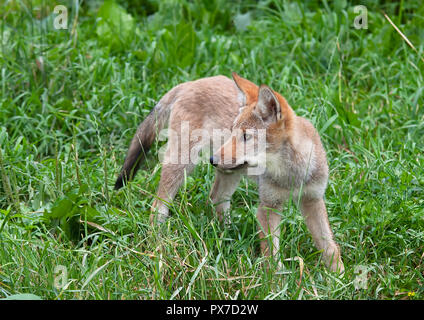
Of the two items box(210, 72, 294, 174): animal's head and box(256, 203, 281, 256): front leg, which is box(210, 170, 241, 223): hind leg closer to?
box(256, 203, 281, 256): front leg

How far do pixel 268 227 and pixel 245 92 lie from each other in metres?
0.95

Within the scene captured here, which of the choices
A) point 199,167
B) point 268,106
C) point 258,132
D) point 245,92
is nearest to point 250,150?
point 258,132

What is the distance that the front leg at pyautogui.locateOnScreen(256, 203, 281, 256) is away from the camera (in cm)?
419

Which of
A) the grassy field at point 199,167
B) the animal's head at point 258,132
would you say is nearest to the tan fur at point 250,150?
the animal's head at point 258,132

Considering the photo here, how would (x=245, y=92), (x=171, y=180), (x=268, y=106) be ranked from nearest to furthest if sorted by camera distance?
1. (x=268, y=106)
2. (x=245, y=92)
3. (x=171, y=180)

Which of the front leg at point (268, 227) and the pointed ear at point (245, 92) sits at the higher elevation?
the pointed ear at point (245, 92)

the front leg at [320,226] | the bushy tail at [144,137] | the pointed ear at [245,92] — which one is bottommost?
the front leg at [320,226]

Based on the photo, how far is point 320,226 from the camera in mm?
4496

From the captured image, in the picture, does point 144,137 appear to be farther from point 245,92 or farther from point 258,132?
point 258,132

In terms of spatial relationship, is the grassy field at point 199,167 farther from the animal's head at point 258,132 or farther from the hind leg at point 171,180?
the animal's head at point 258,132

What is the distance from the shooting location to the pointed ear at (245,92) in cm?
443

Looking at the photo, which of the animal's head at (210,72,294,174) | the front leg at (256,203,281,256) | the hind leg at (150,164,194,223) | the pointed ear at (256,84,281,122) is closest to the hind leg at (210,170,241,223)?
the hind leg at (150,164,194,223)
